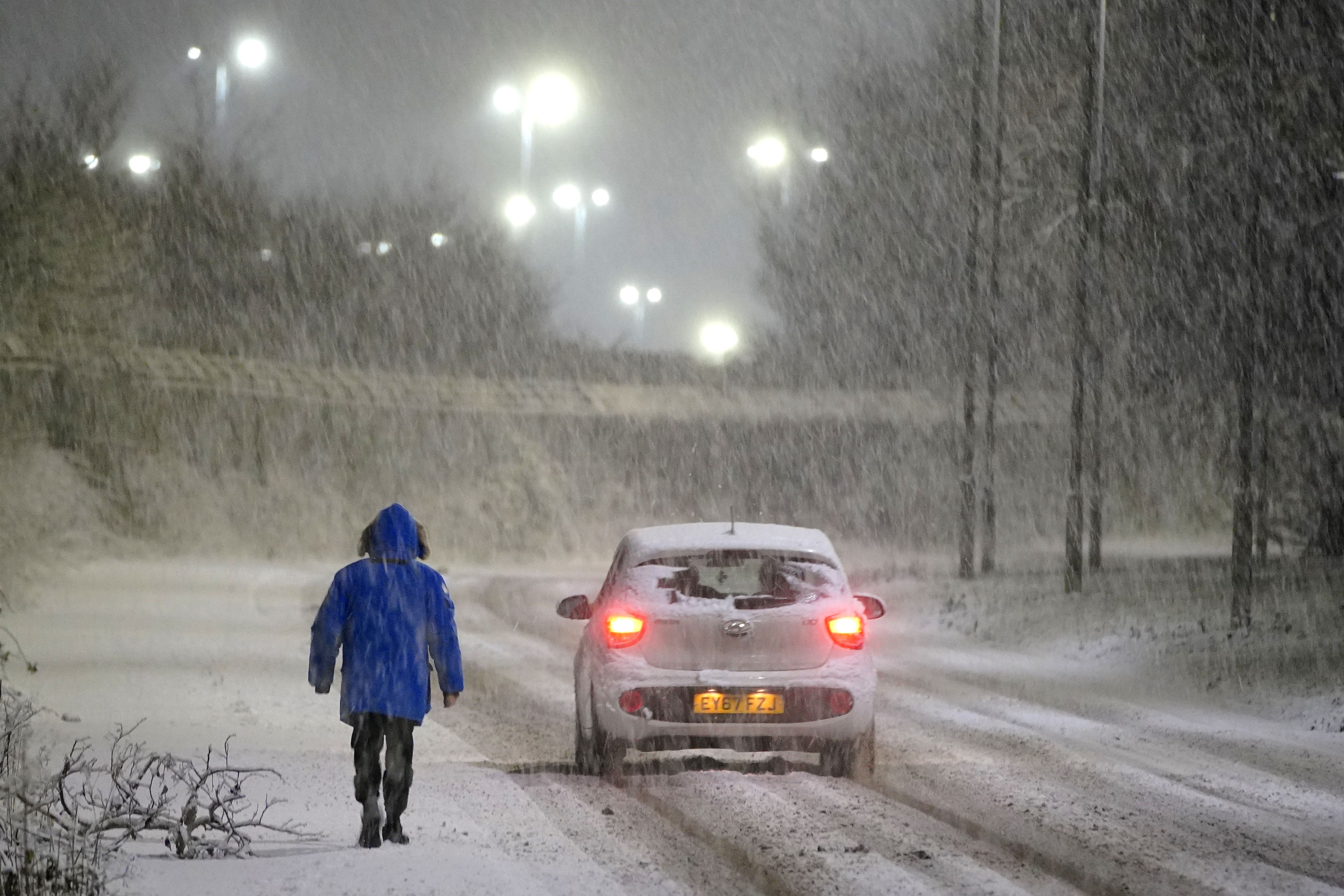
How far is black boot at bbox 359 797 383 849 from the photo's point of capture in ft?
23.2

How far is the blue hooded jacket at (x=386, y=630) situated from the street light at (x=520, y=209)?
21804 millimetres

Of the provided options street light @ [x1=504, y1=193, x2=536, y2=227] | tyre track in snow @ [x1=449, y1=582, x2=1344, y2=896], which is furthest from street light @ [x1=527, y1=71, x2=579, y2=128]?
tyre track in snow @ [x1=449, y1=582, x2=1344, y2=896]

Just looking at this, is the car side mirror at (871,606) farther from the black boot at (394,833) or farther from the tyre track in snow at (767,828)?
the black boot at (394,833)

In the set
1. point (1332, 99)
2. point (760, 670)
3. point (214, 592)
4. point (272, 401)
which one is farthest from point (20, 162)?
point (760, 670)

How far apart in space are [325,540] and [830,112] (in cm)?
1808

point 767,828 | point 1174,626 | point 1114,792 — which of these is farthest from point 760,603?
point 1174,626

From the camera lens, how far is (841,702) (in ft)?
30.5

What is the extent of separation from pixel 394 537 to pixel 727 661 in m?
2.69

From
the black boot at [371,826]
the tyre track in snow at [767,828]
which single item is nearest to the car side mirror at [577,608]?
the tyre track in snow at [767,828]

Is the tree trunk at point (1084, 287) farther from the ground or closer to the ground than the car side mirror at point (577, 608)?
farther from the ground

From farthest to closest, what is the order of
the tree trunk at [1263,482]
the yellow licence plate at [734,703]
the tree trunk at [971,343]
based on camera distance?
1. the tree trunk at [971,343]
2. the tree trunk at [1263,482]
3. the yellow licence plate at [734,703]

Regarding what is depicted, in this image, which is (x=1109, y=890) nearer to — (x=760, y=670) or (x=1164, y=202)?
(x=760, y=670)

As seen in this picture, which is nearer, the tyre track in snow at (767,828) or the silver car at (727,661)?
the tyre track in snow at (767,828)

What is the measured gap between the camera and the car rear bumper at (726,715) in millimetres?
9156
